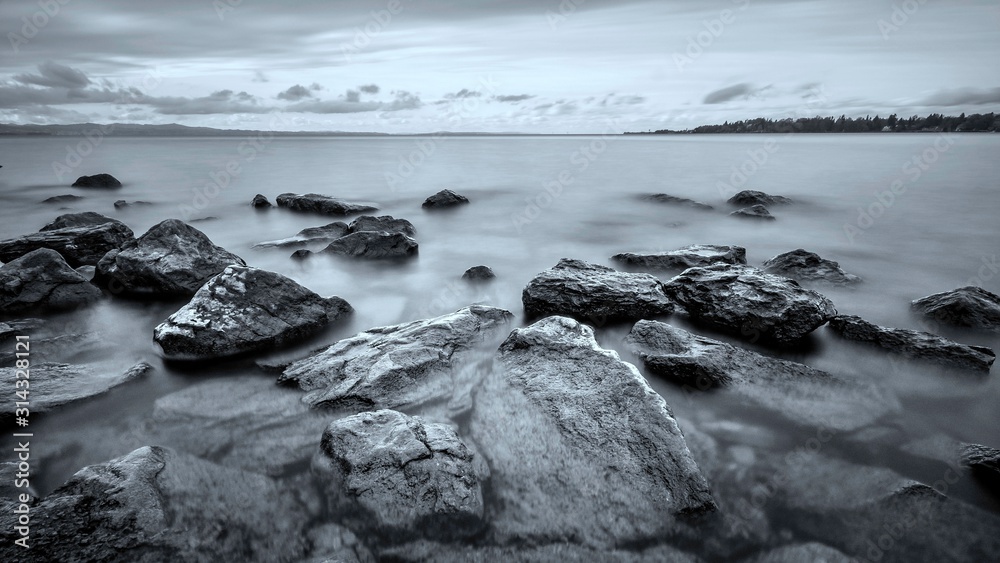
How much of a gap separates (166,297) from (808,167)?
28.7m

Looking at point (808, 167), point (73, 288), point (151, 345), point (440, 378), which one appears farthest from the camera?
point (808, 167)

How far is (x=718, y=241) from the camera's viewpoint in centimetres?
1031

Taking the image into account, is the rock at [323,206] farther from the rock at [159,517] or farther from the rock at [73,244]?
the rock at [159,517]

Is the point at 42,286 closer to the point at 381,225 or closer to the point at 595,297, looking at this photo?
the point at 381,225

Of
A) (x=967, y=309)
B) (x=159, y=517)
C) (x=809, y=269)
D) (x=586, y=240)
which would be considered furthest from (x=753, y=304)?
(x=586, y=240)

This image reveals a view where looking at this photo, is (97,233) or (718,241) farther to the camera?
(718,241)

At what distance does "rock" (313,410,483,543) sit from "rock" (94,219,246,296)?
451cm

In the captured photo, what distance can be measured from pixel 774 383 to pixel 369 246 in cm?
668

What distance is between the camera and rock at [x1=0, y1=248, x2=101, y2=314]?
19.0ft

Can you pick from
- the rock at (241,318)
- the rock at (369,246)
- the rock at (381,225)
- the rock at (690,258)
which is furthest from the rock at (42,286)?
the rock at (690,258)

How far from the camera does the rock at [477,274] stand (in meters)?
7.66

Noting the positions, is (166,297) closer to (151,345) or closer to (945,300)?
(151,345)

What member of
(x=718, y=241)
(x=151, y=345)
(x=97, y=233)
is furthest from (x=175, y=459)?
(x=718, y=241)

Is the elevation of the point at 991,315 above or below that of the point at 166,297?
above
